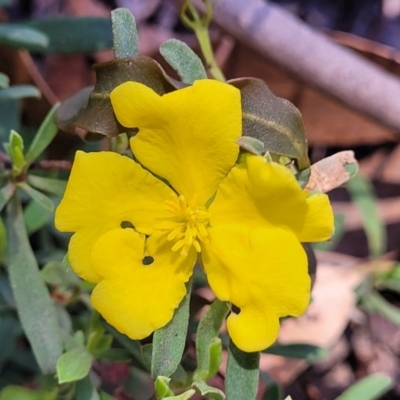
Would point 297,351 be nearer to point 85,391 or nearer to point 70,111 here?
point 85,391

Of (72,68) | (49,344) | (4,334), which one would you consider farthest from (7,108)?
(49,344)

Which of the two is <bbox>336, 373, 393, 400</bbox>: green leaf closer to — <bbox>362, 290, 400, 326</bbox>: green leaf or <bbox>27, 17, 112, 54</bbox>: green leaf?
<bbox>362, 290, 400, 326</bbox>: green leaf

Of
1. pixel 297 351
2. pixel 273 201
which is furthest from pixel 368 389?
pixel 273 201

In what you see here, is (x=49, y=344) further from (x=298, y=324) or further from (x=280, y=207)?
(x=298, y=324)

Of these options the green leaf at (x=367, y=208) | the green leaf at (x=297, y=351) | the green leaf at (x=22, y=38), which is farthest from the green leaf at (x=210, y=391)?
the green leaf at (x=367, y=208)

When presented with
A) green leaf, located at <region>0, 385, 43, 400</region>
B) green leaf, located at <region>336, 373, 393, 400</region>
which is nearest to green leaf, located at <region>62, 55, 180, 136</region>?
green leaf, located at <region>0, 385, 43, 400</region>
